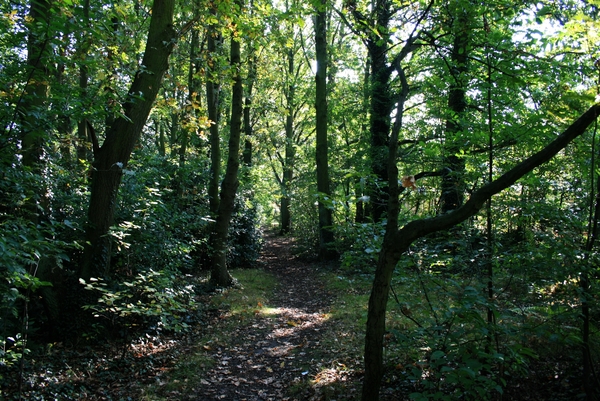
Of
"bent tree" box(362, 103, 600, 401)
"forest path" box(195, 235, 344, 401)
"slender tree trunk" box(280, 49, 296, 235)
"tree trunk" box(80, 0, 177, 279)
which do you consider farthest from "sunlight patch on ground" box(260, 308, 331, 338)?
"slender tree trunk" box(280, 49, 296, 235)

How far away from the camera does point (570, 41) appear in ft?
13.6

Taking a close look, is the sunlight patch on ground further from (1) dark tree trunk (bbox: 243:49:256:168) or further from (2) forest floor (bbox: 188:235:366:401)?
(1) dark tree trunk (bbox: 243:49:256:168)

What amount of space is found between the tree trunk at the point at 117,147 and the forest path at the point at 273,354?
103 inches

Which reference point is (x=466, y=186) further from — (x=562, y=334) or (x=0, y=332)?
(x=0, y=332)

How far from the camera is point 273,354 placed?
21.0 ft

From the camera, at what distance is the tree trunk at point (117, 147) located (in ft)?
20.5

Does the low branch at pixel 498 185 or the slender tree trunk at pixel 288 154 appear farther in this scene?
the slender tree trunk at pixel 288 154

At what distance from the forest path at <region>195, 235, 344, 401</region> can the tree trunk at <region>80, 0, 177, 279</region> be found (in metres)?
2.62

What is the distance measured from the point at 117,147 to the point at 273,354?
446 centimetres

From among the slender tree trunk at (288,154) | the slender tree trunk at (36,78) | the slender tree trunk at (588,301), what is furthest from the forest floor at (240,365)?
the slender tree trunk at (288,154)

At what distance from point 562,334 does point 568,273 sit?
1.85ft

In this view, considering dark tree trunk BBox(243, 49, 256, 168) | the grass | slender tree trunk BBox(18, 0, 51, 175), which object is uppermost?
dark tree trunk BBox(243, 49, 256, 168)

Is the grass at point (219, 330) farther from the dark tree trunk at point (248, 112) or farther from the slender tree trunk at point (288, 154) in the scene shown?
the slender tree trunk at point (288, 154)

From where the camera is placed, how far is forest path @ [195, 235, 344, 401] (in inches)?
203
